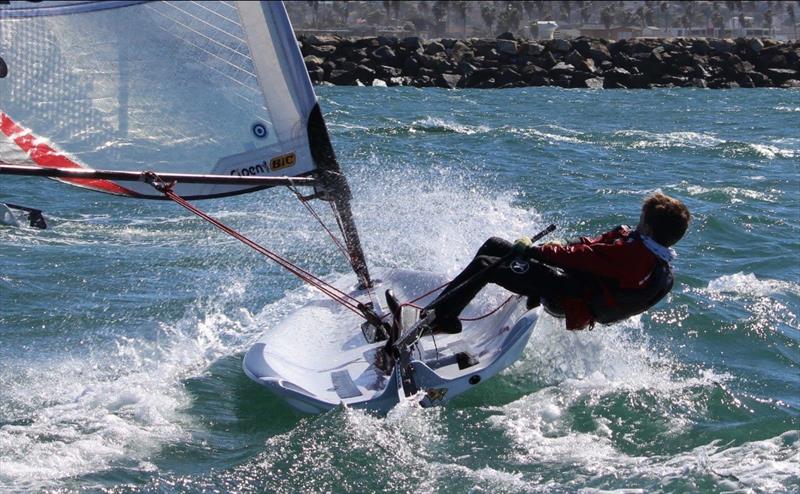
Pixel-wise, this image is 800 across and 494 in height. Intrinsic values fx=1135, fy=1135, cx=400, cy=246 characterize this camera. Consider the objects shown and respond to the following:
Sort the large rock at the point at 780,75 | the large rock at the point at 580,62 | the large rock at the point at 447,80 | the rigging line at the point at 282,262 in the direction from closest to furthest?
the rigging line at the point at 282,262 < the large rock at the point at 447,80 < the large rock at the point at 780,75 < the large rock at the point at 580,62

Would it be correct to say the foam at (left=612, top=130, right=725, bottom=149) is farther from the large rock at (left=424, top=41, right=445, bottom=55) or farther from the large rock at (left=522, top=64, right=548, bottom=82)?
the large rock at (left=424, top=41, right=445, bottom=55)

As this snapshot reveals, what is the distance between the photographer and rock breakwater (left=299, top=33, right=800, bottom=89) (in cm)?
3436

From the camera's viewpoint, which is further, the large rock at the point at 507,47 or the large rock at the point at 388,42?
the large rock at the point at 388,42

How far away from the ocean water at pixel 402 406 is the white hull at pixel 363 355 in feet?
0.45

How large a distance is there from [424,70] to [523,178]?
22162mm

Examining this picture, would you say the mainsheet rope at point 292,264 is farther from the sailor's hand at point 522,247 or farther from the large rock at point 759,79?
the large rock at point 759,79

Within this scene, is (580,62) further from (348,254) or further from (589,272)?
(589,272)

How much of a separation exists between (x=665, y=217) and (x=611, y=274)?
0.40m

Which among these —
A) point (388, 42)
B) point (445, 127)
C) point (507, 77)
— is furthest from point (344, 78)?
point (445, 127)

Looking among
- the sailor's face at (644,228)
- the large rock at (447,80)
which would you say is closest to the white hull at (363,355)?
the sailor's face at (644,228)

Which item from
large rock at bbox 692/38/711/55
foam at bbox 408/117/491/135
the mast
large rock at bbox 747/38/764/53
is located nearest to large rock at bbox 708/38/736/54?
large rock at bbox 692/38/711/55

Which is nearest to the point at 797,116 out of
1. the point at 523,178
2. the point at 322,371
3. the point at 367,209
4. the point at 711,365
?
the point at 523,178

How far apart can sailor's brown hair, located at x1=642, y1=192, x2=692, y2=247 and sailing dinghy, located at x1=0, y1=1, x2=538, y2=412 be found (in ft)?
2.71

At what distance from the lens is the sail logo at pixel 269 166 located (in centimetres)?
574
